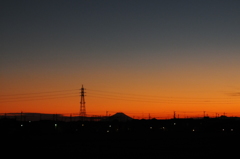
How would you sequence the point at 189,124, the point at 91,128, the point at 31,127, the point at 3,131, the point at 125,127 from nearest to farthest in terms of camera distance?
1. the point at 3,131
2. the point at 31,127
3. the point at 91,128
4. the point at 125,127
5. the point at 189,124

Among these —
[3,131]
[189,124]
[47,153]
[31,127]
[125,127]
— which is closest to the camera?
[47,153]

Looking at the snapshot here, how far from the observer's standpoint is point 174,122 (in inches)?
4321

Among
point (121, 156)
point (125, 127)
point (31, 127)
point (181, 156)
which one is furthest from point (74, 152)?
point (125, 127)

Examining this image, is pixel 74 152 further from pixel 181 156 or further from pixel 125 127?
pixel 125 127

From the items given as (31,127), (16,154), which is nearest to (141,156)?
(16,154)

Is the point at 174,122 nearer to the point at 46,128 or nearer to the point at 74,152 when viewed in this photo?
the point at 46,128

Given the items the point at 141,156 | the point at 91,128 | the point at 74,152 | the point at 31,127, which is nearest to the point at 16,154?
the point at 74,152

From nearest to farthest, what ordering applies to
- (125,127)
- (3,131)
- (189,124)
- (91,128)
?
(3,131), (91,128), (125,127), (189,124)

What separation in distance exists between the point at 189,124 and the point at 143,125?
18184 millimetres

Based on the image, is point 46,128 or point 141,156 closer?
point 141,156

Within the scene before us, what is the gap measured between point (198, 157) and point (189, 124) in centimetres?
8196

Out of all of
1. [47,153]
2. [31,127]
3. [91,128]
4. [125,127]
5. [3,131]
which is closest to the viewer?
[47,153]

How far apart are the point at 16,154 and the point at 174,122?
84.2 meters

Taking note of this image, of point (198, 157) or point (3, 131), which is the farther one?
point (3, 131)
